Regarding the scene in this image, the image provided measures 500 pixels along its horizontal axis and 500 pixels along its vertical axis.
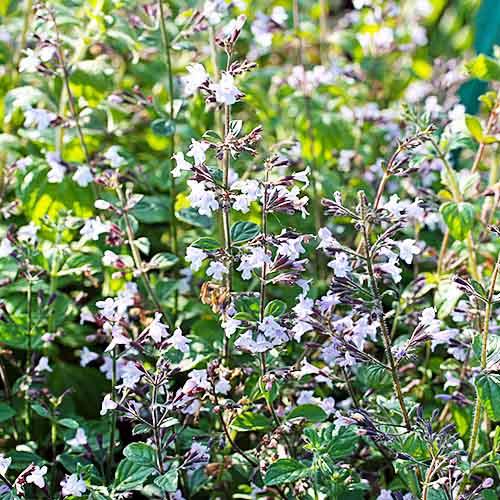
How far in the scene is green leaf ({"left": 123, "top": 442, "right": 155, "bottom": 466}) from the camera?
1.55 meters

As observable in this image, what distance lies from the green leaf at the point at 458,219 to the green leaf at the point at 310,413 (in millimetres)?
469

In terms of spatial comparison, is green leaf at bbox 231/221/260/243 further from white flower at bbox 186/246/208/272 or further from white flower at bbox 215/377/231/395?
white flower at bbox 215/377/231/395

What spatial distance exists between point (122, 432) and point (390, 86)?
1.60 metres

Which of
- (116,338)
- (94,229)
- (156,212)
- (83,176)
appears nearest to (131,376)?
(116,338)

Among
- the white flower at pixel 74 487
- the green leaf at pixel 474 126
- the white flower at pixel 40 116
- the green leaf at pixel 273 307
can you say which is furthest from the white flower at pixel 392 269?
the white flower at pixel 40 116

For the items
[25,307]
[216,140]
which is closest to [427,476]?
[216,140]

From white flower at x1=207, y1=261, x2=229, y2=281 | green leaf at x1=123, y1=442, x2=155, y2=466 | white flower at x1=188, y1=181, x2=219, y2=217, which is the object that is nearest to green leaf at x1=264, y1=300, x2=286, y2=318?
white flower at x1=207, y1=261, x2=229, y2=281

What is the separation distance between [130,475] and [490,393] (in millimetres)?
634

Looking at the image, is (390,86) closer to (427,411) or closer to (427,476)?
(427,411)

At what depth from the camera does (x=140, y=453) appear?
1573mm

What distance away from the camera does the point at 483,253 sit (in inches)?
88.6

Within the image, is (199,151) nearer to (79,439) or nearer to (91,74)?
(79,439)

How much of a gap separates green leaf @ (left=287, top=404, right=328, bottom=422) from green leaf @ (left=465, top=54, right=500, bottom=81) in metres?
0.81

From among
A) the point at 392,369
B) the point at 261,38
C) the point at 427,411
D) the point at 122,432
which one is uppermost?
the point at 261,38
